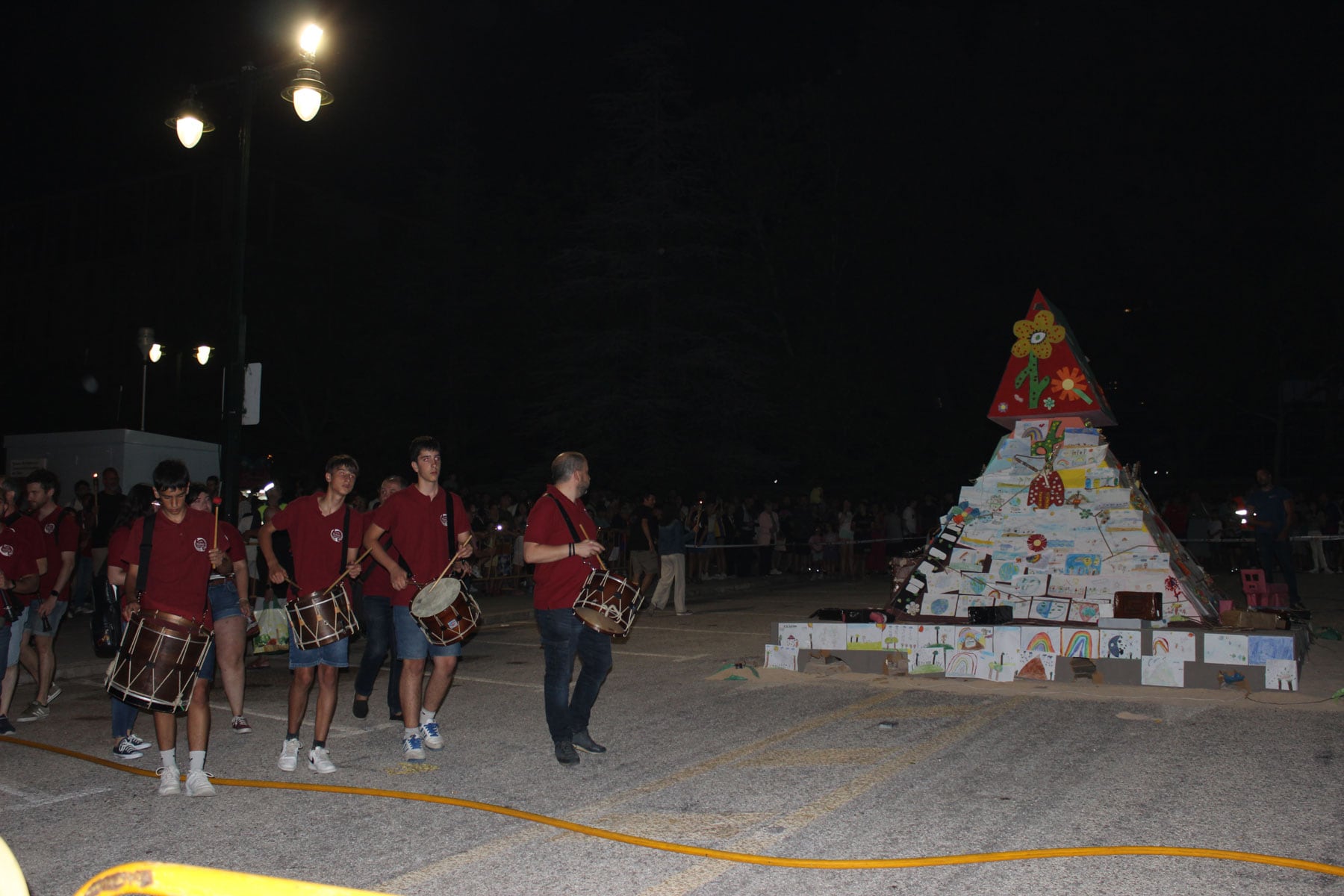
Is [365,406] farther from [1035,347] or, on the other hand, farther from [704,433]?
[1035,347]

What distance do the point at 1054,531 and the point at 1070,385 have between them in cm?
166

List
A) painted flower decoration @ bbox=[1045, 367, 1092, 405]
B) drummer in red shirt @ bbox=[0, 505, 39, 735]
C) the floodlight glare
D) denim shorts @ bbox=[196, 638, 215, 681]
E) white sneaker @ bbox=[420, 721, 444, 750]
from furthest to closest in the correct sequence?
painted flower decoration @ bbox=[1045, 367, 1092, 405]
the floodlight glare
drummer in red shirt @ bbox=[0, 505, 39, 735]
white sneaker @ bbox=[420, 721, 444, 750]
denim shorts @ bbox=[196, 638, 215, 681]

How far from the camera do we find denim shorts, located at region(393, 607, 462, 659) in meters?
6.37

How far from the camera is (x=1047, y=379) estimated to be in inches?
437

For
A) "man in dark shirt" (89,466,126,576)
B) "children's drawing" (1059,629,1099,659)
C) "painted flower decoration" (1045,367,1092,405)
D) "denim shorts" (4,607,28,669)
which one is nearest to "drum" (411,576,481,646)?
"denim shorts" (4,607,28,669)

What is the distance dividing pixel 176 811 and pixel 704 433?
24.1 meters

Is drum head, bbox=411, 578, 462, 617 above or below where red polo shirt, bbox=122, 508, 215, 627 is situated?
below

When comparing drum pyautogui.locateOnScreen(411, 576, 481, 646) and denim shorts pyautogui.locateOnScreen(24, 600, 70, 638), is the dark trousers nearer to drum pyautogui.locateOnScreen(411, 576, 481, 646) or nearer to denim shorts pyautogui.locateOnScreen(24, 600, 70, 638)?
drum pyautogui.locateOnScreen(411, 576, 481, 646)

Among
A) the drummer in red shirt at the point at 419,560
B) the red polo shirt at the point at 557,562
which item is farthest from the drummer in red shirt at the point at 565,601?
the drummer in red shirt at the point at 419,560

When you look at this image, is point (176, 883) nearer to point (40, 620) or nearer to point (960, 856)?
point (960, 856)

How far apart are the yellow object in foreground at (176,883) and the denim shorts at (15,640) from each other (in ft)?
19.6

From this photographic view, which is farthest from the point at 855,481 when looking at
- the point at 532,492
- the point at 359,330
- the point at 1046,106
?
the point at 359,330

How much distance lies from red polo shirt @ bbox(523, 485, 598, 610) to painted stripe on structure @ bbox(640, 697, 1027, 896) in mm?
1984

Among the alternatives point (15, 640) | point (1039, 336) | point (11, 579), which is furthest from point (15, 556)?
point (1039, 336)
